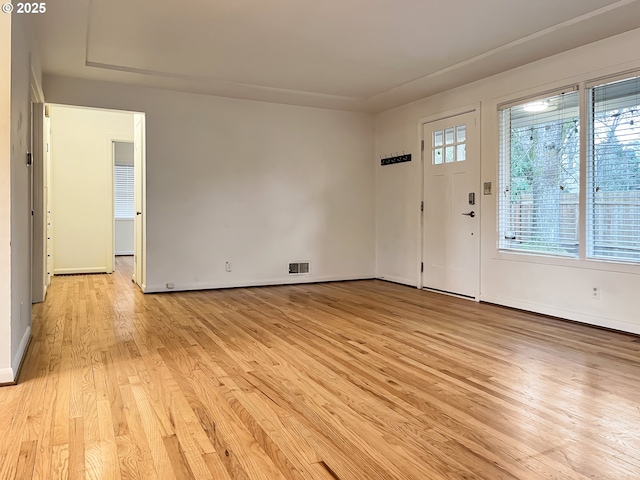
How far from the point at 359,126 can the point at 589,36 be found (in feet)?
11.1

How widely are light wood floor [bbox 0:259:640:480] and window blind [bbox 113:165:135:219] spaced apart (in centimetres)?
686

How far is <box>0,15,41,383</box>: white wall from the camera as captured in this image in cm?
247

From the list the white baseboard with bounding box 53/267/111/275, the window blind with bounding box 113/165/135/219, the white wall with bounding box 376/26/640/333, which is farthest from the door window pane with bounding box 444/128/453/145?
the window blind with bounding box 113/165/135/219

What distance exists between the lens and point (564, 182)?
4180 millimetres

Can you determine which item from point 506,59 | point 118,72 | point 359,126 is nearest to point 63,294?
point 118,72

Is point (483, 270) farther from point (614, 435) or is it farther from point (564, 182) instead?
point (614, 435)

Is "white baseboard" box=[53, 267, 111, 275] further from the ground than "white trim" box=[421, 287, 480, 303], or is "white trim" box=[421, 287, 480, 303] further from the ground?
"white baseboard" box=[53, 267, 111, 275]

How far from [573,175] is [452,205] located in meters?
1.48

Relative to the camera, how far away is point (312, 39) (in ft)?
12.9

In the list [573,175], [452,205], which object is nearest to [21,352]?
[452,205]

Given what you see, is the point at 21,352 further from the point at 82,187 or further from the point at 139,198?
the point at 82,187

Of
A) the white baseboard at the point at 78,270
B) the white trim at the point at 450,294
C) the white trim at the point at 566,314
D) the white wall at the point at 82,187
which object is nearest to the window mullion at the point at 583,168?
the white trim at the point at 566,314

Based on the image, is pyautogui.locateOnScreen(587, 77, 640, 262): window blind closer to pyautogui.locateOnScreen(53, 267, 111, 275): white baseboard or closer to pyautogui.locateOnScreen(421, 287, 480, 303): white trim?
pyautogui.locateOnScreen(421, 287, 480, 303): white trim

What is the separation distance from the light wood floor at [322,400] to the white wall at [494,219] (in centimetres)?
29
